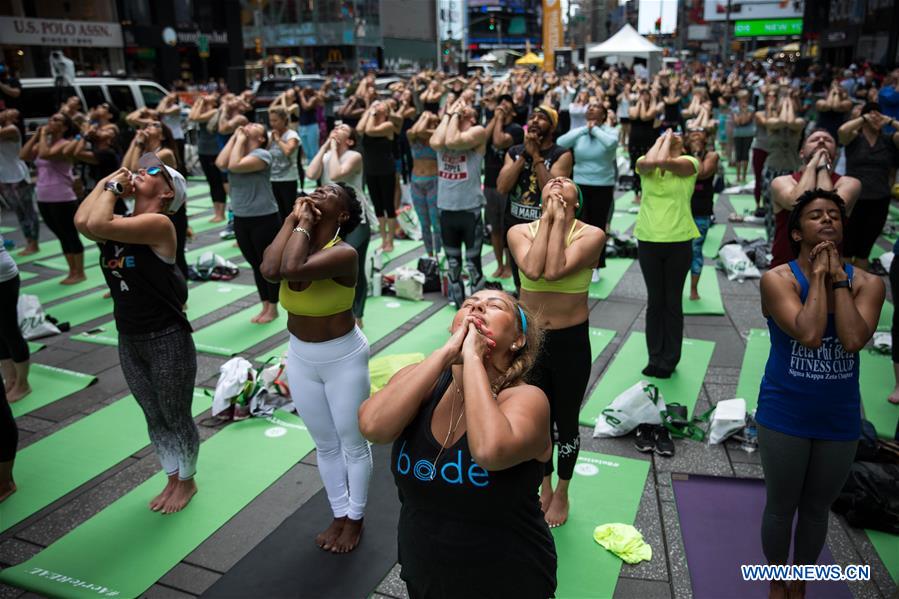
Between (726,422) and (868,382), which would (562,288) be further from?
(868,382)

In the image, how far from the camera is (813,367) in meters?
2.99

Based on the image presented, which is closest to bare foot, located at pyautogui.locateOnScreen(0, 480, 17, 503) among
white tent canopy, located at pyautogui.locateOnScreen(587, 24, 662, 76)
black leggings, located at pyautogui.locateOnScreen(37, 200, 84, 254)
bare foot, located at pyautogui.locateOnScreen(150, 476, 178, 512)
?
bare foot, located at pyautogui.locateOnScreen(150, 476, 178, 512)

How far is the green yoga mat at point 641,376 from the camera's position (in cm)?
551

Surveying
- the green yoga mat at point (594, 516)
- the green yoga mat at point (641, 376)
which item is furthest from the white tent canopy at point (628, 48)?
the green yoga mat at point (594, 516)

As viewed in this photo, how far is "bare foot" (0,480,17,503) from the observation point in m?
4.48

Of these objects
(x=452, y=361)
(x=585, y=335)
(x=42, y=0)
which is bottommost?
(x=585, y=335)

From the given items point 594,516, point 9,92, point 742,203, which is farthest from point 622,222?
point 9,92

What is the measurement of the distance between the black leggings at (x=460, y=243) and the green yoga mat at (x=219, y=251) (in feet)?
13.8

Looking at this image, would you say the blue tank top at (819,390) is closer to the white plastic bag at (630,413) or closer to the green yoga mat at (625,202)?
the white plastic bag at (630,413)

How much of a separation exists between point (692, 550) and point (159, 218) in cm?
348

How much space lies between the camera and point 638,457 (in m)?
4.74

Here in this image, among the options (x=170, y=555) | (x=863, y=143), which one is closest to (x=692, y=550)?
(x=170, y=555)

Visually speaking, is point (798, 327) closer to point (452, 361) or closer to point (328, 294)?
point (452, 361)

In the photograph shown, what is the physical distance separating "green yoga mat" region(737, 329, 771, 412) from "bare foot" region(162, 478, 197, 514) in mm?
4041
